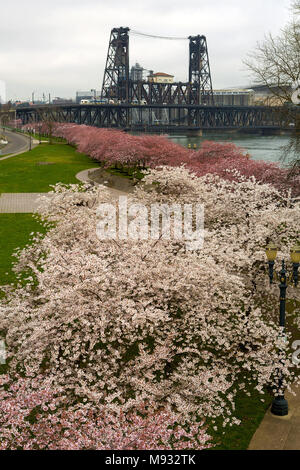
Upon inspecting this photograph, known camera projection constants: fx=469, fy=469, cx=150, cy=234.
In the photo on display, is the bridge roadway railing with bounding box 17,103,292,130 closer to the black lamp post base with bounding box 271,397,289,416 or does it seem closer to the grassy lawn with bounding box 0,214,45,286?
the grassy lawn with bounding box 0,214,45,286

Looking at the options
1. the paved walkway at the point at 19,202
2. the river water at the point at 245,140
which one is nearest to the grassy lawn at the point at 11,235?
the paved walkway at the point at 19,202

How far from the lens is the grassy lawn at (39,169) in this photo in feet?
174

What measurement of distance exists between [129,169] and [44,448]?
2067 inches

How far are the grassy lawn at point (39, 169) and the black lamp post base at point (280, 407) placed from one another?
132 ft

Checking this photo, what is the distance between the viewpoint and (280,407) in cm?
1384

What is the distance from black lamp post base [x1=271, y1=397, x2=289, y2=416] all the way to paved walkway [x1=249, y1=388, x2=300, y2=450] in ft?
0.37

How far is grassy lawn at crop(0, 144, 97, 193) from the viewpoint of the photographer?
5316 centimetres

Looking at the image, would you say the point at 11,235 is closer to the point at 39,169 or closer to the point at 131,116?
the point at 39,169

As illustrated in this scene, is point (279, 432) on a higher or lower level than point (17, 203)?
lower

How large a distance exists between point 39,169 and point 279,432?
57.1 metres

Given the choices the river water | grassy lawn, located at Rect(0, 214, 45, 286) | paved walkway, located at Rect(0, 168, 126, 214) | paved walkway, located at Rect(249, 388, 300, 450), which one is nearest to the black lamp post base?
paved walkway, located at Rect(249, 388, 300, 450)

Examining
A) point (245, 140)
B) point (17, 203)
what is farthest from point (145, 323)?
point (245, 140)
